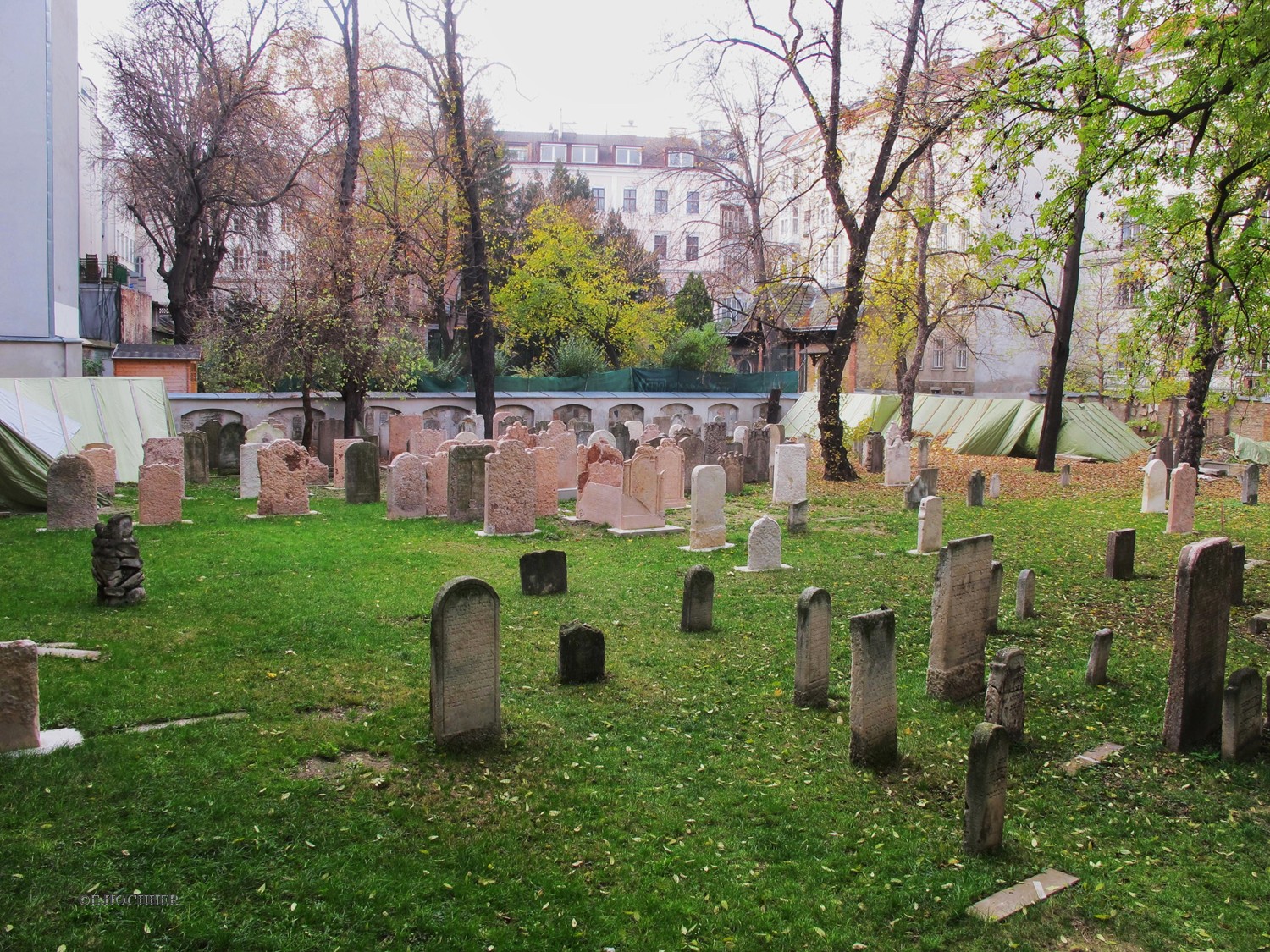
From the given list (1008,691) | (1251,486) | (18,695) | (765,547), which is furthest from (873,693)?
(1251,486)

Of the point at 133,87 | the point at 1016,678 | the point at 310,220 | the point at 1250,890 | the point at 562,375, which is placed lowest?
the point at 1250,890

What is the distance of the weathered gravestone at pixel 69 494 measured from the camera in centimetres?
1225

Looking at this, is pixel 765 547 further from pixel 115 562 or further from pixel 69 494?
pixel 69 494

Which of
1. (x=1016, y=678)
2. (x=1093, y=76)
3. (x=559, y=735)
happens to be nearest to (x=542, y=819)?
(x=559, y=735)

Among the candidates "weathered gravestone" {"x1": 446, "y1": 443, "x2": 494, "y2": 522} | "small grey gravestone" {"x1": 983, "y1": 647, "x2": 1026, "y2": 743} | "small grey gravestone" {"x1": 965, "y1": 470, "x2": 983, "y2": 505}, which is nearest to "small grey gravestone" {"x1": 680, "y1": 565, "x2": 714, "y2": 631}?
"small grey gravestone" {"x1": 983, "y1": 647, "x2": 1026, "y2": 743}

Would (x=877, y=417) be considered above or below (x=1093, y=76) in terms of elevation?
below

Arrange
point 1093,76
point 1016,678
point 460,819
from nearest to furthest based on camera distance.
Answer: point 460,819 → point 1016,678 → point 1093,76

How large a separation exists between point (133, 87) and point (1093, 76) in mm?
29222

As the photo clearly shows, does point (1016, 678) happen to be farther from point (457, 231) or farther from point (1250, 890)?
point (457, 231)

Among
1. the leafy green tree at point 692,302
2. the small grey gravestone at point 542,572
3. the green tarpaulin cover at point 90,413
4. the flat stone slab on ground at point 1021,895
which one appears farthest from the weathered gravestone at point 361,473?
the leafy green tree at point 692,302

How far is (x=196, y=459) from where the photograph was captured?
18766 millimetres

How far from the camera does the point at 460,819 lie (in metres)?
4.74

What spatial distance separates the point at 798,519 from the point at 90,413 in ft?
50.6

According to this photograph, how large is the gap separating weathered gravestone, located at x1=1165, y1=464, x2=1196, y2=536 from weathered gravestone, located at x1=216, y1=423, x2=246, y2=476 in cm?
1889
